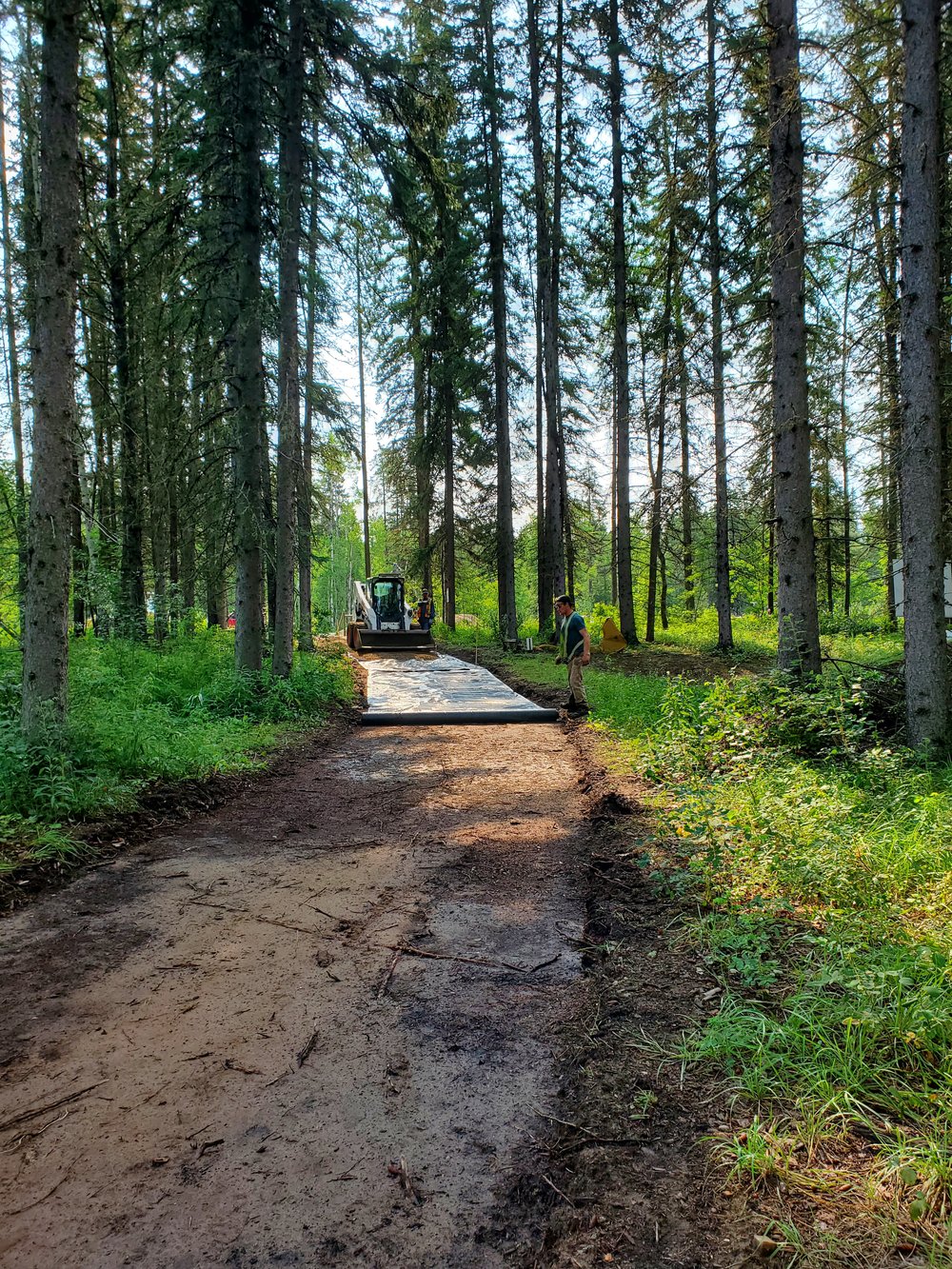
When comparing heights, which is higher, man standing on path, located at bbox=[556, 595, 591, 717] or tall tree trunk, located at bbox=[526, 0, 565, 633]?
tall tree trunk, located at bbox=[526, 0, 565, 633]

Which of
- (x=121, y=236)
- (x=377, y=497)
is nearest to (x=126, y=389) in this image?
(x=121, y=236)

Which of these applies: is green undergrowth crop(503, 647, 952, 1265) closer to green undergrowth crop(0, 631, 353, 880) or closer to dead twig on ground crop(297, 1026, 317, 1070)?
dead twig on ground crop(297, 1026, 317, 1070)

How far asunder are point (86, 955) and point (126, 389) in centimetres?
1165

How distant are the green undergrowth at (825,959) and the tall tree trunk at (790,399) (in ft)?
4.27

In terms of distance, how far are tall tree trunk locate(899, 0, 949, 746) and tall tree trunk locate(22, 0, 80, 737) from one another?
7420 millimetres

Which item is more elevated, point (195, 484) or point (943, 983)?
point (195, 484)

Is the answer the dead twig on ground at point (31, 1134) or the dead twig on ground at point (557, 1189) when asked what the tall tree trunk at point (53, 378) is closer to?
the dead twig on ground at point (31, 1134)

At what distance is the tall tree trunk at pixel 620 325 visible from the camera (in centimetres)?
1767

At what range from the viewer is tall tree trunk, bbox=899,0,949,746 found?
5.97m

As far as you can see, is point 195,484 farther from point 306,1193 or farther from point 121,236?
point 306,1193

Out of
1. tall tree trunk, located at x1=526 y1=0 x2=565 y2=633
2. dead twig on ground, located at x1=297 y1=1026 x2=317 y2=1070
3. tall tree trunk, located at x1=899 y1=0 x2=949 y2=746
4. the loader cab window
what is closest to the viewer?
dead twig on ground, located at x1=297 y1=1026 x2=317 y2=1070

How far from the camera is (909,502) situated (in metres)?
6.21

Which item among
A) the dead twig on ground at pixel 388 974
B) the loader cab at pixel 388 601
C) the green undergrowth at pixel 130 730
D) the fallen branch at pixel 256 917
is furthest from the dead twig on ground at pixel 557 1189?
the loader cab at pixel 388 601

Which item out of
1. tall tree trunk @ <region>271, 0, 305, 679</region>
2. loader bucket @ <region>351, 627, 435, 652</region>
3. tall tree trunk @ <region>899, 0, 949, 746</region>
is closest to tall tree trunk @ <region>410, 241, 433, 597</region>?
loader bucket @ <region>351, 627, 435, 652</region>
